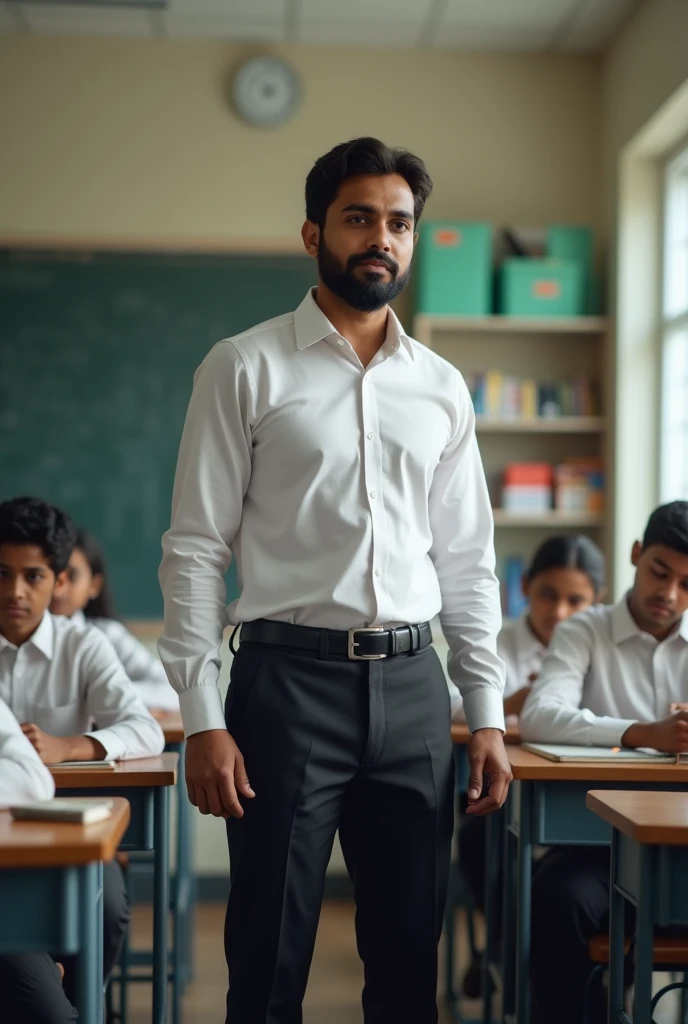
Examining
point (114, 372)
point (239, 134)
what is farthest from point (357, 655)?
point (239, 134)

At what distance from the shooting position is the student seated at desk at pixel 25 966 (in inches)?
70.6

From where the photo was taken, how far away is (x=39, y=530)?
2686 mm

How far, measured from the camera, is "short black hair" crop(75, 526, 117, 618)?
12.1 ft

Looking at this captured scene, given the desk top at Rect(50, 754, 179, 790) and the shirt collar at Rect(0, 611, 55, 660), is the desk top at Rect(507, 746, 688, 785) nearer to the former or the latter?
the desk top at Rect(50, 754, 179, 790)

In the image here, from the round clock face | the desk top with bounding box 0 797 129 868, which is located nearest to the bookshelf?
the round clock face

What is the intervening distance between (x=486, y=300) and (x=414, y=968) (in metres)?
3.19

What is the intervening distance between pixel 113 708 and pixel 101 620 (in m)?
1.09

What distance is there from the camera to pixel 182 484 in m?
1.75

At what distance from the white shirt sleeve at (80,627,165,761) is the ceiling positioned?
2.60m

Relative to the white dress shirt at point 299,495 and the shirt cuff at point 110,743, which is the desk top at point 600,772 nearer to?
the white dress shirt at point 299,495

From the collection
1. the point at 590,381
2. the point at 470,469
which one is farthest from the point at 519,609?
the point at 470,469

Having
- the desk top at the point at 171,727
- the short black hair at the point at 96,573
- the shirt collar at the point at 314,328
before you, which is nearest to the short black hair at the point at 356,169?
the shirt collar at the point at 314,328

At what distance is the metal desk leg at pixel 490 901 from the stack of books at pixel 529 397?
1952 millimetres

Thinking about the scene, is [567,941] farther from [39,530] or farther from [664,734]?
[39,530]
